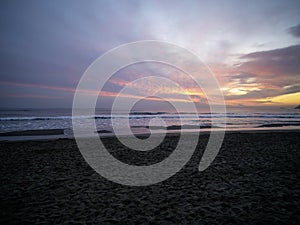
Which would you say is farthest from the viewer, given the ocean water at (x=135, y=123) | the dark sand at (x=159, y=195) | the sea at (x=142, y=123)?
the ocean water at (x=135, y=123)

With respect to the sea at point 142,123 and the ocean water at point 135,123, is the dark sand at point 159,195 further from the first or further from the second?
the ocean water at point 135,123

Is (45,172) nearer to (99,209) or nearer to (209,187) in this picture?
(99,209)

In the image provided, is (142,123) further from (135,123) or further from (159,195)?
(159,195)

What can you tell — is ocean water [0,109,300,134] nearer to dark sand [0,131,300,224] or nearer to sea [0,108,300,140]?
sea [0,108,300,140]

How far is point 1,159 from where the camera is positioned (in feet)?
30.1

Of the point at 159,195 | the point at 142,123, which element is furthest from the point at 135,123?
the point at 159,195

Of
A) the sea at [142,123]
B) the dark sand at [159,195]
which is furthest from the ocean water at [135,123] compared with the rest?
the dark sand at [159,195]

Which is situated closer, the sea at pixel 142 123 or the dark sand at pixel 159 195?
the dark sand at pixel 159 195

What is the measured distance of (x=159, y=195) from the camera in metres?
5.17

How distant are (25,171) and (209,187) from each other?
7338mm

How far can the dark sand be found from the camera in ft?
13.1

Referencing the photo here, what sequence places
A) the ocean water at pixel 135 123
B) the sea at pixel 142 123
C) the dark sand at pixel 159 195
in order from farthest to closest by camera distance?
the ocean water at pixel 135 123 < the sea at pixel 142 123 < the dark sand at pixel 159 195

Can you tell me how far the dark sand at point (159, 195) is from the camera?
399 centimetres

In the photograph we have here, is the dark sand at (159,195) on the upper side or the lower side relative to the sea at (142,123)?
lower
